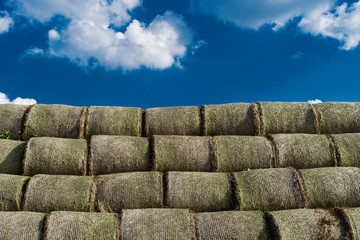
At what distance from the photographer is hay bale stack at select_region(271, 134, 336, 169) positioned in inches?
300

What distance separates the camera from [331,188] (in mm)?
6660

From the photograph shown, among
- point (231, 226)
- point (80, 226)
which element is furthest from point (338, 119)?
point (80, 226)

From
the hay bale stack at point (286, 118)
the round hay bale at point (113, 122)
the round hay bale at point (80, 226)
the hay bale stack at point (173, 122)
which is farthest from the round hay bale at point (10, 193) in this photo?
the hay bale stack at point (286, 118)

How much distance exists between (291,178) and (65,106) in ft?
19.5

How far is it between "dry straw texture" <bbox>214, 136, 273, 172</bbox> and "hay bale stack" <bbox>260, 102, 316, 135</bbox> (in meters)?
0.80

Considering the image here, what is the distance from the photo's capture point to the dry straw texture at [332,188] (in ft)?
21.6

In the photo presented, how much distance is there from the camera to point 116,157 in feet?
24.2

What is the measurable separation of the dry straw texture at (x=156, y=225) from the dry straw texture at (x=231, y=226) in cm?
23

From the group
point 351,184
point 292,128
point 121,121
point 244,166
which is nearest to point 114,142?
point 121,121

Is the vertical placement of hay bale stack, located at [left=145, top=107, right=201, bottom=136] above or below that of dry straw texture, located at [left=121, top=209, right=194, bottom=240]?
above

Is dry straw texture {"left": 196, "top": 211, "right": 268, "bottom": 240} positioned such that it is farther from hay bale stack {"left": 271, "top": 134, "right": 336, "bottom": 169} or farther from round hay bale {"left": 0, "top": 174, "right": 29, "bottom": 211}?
round hay bale {"left": 0, "top": 174, "right": 29, "bottom": 211}

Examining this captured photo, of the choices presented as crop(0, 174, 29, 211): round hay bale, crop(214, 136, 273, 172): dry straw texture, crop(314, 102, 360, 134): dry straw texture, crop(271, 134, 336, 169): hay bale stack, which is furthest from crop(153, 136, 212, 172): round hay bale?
crop(314, 102, 360, 134): dry straw texture

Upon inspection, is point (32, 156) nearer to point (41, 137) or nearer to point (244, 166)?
point (41, 137)

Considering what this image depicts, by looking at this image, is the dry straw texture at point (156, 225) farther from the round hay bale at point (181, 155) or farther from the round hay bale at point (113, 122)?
the round hay bale at point (113, 122)
